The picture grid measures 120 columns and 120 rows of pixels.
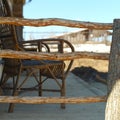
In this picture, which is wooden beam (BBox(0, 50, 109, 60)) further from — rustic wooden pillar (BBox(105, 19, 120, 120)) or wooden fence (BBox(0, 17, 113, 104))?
rustic wooden pillar (BBox(105, 19, 120, 120))

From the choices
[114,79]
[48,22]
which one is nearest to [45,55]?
[48,22]

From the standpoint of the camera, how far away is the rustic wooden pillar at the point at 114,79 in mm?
2910

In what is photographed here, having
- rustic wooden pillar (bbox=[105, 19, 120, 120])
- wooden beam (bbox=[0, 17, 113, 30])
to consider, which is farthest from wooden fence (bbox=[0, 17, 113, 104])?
rustic wooden pillar (bbox=[105, 19, 120, 120])

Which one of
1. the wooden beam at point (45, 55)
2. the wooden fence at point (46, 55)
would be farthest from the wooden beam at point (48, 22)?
the wooden beam at point (45, 55)

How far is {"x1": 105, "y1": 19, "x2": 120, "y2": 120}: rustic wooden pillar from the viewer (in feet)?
9.55

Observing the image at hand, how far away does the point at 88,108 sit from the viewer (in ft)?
15.5

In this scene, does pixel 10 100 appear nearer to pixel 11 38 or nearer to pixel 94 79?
pixel 11 38

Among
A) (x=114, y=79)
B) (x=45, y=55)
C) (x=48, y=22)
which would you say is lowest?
(x=114, y=79)

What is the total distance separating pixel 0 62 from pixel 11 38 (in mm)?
264

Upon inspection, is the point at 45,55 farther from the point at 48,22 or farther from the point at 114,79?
the point at 114,79

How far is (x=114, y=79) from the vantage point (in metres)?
2.93

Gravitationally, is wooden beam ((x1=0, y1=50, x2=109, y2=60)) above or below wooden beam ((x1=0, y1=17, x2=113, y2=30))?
below

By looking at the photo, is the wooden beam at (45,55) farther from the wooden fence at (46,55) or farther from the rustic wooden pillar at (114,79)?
the rustic wooden pillar at (114,79)

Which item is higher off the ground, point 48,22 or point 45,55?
point 48,22
